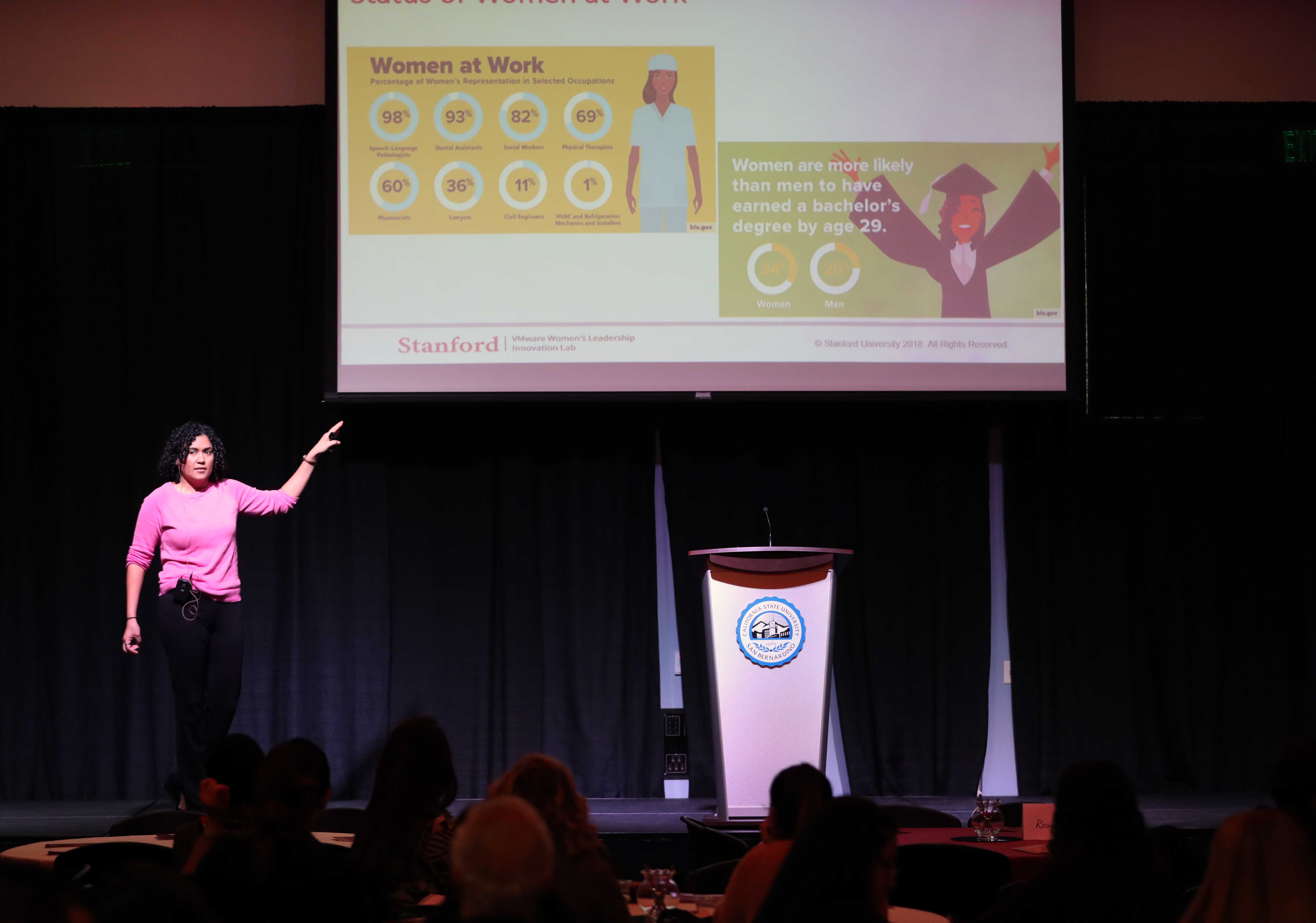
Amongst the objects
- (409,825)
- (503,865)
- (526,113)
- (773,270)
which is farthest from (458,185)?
(503,865)

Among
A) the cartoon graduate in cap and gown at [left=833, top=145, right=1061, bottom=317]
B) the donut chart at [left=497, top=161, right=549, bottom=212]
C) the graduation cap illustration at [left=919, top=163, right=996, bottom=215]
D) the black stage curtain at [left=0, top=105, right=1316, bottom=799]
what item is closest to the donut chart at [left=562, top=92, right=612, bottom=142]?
the donut chart at [left=497, top=161, right=549, bottom=212]

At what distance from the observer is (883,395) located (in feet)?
16.8

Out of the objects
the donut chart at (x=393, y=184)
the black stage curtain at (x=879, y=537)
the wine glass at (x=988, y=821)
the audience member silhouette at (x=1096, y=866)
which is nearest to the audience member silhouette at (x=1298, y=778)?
the audience member silhouette at (x=1096, y=866)

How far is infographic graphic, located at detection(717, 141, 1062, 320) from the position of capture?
5.19 m

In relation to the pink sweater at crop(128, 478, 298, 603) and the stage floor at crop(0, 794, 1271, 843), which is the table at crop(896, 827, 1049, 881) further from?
the pink sweater at crop(128, 478, 298, 603)

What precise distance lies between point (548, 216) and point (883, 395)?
63.2 inches

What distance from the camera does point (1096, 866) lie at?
1.84m

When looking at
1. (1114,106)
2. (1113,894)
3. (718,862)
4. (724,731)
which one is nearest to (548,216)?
(724,731)

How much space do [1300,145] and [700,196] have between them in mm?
2826

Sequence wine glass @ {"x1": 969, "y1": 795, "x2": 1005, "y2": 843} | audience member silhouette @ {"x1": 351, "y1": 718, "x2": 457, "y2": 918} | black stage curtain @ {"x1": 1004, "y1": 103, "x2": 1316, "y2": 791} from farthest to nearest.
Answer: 1. black stage curtain @ {"x1": 1004, "y1": 103, "x2": 1316, "y2": 791}
2. wine glass @ {"x1": 969, "y1": 795, "x2": 1005, "y2": 843}
3. audience member silhouette @ {"x1": 351, "y1": 718, "x2": 457, "y2": 918}

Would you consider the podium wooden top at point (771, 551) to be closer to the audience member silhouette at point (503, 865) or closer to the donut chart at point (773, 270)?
the donut chart at point (773, 270)

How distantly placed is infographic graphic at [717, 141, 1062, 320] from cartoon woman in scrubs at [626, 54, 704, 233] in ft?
0.52

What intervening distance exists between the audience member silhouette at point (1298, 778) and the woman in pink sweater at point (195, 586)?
12.4 feet

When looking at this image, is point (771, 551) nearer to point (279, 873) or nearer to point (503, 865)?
point (279, 873)
